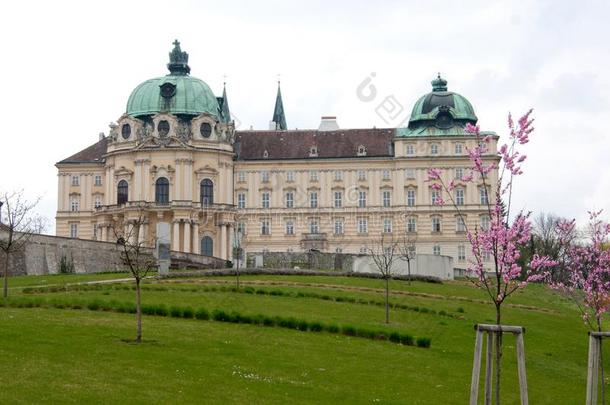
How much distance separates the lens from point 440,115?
9806 centimetres

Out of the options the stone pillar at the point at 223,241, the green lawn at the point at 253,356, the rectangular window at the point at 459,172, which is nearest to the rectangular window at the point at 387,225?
the rectangular window at the point at 459,172

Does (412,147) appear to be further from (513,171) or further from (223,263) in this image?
→ (513,171)

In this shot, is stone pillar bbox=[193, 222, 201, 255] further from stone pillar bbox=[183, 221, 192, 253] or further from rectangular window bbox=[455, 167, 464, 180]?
rectangular window bbox=[455, 167, 464, 180]

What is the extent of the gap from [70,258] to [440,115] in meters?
45.1

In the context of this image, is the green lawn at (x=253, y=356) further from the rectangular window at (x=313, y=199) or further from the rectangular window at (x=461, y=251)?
the rectangular window at (x=313, y=199)

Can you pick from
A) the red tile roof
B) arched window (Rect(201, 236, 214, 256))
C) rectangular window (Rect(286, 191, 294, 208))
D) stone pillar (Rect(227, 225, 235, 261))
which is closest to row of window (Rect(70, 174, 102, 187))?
arched window (Rect(201, 236, 214, 256))

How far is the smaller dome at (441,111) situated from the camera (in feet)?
321

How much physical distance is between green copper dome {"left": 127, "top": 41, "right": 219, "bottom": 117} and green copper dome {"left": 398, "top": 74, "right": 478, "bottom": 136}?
20.4 metres

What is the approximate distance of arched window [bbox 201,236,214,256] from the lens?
93938 mm

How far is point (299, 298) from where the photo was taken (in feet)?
152

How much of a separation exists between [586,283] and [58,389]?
1526 cm

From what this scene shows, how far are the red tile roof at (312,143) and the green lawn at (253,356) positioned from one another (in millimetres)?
53661

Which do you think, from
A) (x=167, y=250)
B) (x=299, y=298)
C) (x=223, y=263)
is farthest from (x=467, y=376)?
(x=223, y=263)

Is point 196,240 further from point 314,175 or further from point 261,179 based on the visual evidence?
point 314,175
